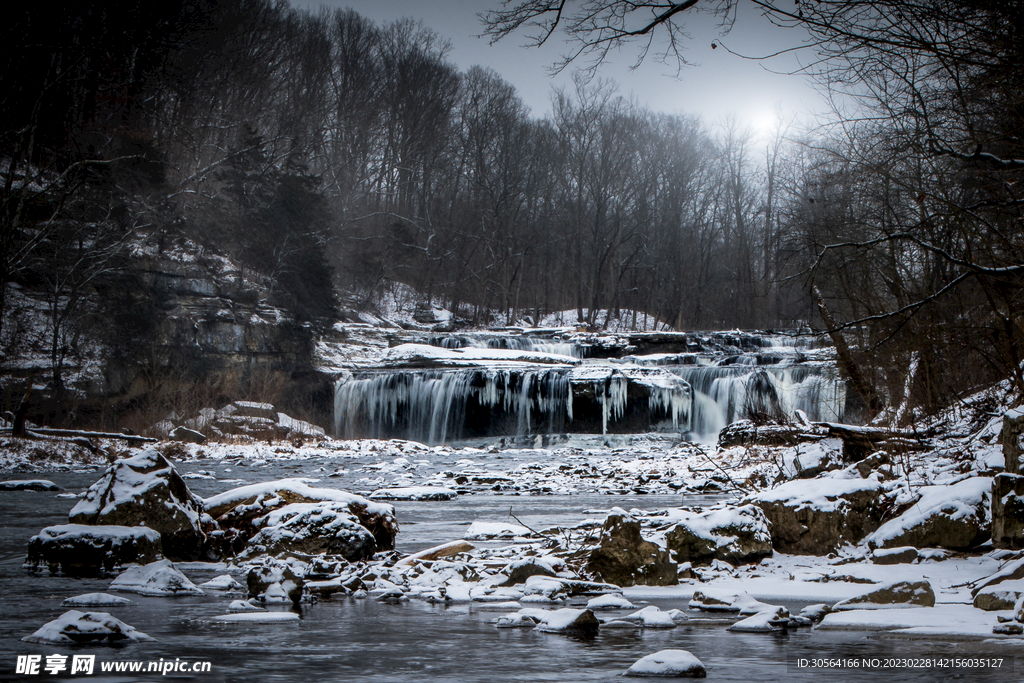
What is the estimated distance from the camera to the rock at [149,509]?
20.2 feet

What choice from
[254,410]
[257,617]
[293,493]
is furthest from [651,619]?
[254,410]

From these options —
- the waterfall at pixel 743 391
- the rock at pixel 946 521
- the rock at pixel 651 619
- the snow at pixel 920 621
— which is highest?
the waterfall at pixel 743 391

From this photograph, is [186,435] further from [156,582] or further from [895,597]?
[895,597]

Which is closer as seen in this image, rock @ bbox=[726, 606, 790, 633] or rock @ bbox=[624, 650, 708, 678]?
rock @ bbox=[624, 650, 708, 678]

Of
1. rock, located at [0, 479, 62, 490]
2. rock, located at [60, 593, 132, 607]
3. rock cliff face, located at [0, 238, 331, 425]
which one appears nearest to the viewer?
rock, located at [60, 593, 132, 607]

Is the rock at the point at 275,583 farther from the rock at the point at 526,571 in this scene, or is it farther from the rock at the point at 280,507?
the rock at the point at 526,571

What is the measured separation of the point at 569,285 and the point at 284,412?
61.5 ft

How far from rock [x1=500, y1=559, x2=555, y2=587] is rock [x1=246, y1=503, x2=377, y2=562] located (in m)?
1.33

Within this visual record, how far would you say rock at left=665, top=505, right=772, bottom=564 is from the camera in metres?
5.60

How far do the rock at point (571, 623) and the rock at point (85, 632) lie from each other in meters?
1.85

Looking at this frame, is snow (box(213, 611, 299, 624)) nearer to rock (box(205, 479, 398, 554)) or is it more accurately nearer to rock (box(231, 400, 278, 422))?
rock (box(205, 479, 398, 554))

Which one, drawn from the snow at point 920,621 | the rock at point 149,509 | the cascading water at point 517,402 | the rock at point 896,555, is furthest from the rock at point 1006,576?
the cascading water at point 517,402

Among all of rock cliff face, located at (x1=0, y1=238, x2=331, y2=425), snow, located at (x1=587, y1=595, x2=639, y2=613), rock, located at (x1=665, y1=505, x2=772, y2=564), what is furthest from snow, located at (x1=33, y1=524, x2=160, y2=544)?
rock cliff face, located at (x1=0, y1=238, x2=331, y2=425)

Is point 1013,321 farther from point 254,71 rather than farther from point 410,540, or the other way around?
point 254,71
